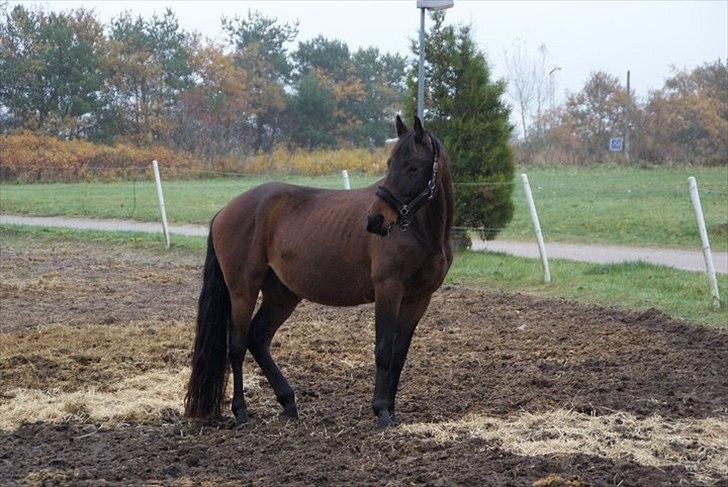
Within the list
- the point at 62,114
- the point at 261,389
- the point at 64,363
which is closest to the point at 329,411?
the point at 261,389

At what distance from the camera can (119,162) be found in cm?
3228

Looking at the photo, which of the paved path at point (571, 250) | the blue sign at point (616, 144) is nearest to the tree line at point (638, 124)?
the blue sign at point (616, 144)

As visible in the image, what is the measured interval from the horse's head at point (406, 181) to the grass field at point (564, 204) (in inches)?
385

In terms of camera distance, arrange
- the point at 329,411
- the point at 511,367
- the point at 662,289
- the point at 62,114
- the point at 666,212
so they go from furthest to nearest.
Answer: the point at 62,114 → the point at 666,212 → the point at 662,289 → the point at 511,367 → the point at 329,411

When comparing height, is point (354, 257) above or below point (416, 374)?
above

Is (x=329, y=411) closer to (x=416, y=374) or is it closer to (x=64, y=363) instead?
(x=416, y=374)

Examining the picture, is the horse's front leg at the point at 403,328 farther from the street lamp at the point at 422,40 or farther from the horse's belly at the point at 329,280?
the street lamp at the point at 422,40

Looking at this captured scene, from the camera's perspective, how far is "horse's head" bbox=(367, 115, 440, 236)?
551 centimetres

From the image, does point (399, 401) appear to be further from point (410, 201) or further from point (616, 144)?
point (616, 144)

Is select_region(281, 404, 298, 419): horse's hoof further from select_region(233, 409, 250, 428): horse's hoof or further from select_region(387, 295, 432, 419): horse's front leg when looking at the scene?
select_region(387, 295, 432, 419): horse's front leg

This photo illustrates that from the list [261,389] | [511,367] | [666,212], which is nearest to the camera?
[261,389]

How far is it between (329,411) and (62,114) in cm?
3641

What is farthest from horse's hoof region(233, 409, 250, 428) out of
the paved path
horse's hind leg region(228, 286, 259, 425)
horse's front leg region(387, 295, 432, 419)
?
the paved path

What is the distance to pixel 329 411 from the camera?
6.36 metres
